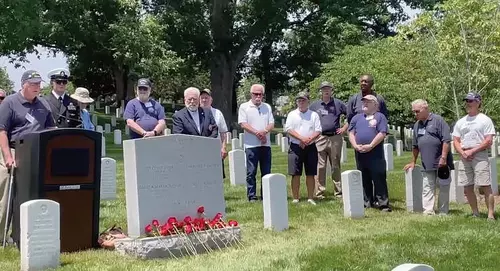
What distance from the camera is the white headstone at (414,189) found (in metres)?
10.8

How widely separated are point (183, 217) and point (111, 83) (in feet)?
157

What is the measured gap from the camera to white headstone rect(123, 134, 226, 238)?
7773mm

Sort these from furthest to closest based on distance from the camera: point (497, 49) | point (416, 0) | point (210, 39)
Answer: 1. point (210, 39)
2. point (416, 0)
3. point (497, 49)

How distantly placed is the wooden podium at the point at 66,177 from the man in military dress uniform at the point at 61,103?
1.03 metres

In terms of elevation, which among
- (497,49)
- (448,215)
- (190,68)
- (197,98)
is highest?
(190,68)

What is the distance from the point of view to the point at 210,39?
36062mm

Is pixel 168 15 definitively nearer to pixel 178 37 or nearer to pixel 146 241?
pixel 178 37

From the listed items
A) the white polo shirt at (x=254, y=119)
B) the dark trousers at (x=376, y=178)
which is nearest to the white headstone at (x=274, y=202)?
the white polo shirt at (x=254, y=119)

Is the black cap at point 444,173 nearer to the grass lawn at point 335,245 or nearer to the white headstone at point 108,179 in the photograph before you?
the grass lawn at point 335,245

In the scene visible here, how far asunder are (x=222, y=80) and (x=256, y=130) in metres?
26.9

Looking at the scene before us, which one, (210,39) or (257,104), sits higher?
(210,39)

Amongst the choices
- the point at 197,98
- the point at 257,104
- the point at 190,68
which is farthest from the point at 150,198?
the point at 190,68

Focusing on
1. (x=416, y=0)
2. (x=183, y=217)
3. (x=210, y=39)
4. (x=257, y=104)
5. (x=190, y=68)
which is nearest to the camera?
(x=183, y=217)

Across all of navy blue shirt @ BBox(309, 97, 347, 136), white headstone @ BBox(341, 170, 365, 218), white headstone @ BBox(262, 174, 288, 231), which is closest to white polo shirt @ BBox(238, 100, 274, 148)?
navy blue shirt @ BBox(309, 97, 347, 136)
